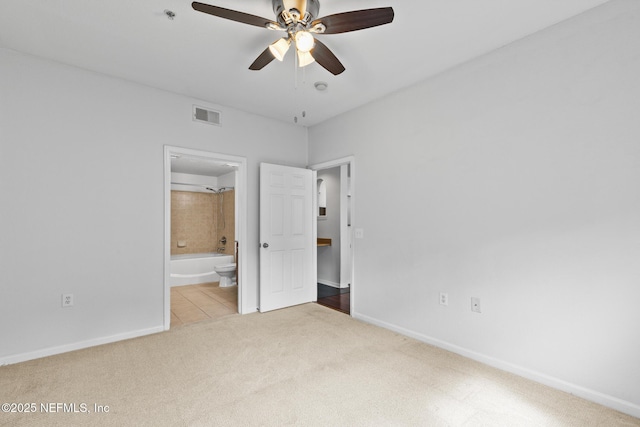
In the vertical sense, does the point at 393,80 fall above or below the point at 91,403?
above

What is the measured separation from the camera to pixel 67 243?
2885 millimetres

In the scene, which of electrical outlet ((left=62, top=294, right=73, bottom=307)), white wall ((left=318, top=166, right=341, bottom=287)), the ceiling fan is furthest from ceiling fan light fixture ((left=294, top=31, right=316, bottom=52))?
white wall ((left=318, top=166, right=341, bottom=287))

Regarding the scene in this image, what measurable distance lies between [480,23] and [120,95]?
339 cm

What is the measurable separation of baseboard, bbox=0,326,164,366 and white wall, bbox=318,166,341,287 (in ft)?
10.0

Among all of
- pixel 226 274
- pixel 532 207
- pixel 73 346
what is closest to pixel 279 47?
pixel 532 207

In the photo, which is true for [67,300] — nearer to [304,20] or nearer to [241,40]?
[241,40]

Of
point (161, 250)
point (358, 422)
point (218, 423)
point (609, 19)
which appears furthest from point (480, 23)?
point (161, 250)

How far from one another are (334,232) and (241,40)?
3772 millimetres

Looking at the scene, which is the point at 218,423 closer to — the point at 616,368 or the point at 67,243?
the point at 67,243

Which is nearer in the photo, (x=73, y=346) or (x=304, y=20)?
(x=304, y=20)

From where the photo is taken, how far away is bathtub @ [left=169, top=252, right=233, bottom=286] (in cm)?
584

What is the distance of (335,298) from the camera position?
482cm

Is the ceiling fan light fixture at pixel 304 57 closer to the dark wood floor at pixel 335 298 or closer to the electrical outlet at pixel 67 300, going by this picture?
the electrical outlet at pixel 67 300

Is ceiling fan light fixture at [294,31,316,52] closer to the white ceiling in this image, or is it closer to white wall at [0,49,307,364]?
the white ceiling
